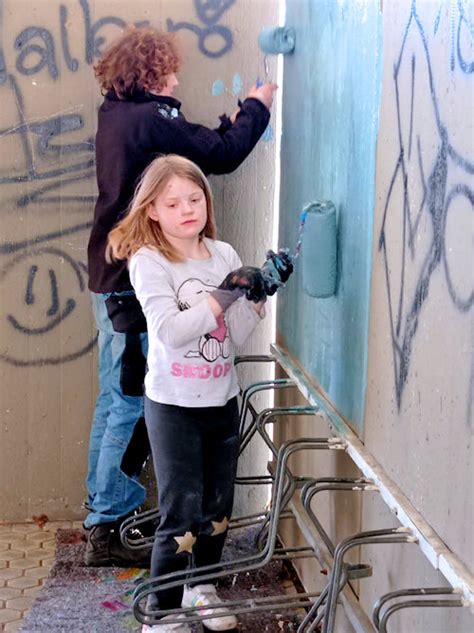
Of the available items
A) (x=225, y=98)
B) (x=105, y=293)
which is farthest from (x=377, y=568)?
(x=225, y=98)

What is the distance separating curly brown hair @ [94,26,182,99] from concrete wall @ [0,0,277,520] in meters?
0.35

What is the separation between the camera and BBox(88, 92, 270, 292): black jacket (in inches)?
132

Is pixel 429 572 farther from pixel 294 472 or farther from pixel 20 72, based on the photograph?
pixel 20 72

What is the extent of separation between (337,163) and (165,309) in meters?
0.64

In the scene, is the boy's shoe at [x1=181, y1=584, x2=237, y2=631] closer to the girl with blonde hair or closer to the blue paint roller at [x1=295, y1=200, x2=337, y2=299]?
the girl with blonde hair

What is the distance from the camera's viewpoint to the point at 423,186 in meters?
2.04

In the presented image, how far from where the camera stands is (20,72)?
379 centimetres

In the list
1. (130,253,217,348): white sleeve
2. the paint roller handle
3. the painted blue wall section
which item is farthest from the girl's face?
the paint roller handle

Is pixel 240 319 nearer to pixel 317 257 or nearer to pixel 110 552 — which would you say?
pixel 317 257

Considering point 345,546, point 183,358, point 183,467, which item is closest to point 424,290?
point 345,546

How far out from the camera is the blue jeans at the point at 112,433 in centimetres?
359

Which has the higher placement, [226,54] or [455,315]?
[226,54]

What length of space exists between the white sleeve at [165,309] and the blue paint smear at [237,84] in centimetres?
128

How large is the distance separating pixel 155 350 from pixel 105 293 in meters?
0.67
